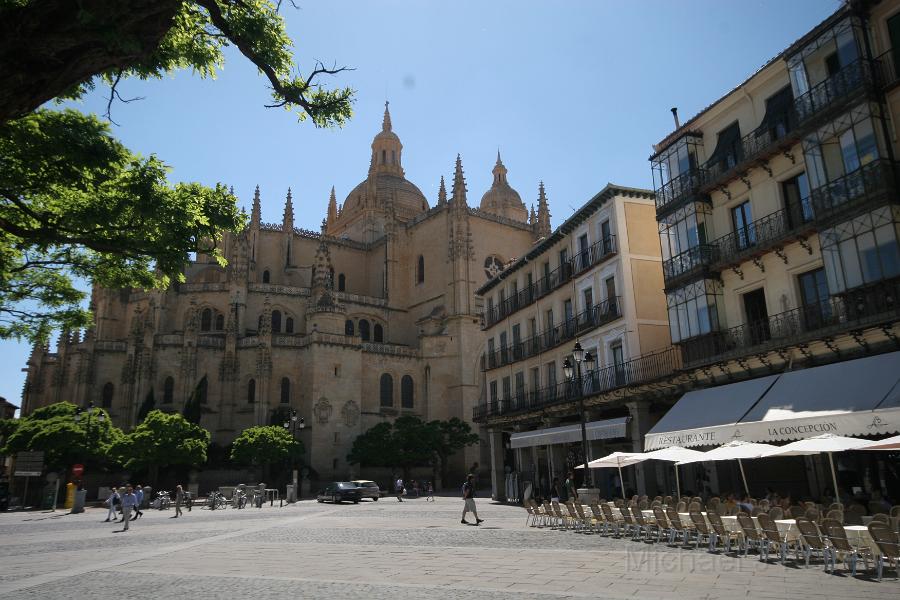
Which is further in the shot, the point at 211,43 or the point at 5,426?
the point at 5,426

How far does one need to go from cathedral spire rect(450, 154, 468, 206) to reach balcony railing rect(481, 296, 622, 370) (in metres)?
24.9

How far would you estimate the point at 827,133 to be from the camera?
15898 millimetres

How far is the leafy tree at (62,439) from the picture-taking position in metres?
35.9

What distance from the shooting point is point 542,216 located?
65125mm

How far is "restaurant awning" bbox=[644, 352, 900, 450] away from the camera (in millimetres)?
12547

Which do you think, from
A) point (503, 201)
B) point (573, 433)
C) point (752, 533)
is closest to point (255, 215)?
point (503, 201)

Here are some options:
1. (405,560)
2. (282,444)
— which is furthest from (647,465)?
(282,444)

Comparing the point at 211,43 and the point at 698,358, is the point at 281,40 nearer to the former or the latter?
the point at 211,43

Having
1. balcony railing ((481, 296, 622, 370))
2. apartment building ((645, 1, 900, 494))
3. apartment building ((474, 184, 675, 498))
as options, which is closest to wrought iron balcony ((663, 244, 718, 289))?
apartment building ((645, 1, 900, 494))

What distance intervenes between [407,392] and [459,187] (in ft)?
59.0

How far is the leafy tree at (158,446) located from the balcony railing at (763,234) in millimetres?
30442

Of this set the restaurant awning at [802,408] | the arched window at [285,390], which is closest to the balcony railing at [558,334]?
the restaurant awning at [802,408]

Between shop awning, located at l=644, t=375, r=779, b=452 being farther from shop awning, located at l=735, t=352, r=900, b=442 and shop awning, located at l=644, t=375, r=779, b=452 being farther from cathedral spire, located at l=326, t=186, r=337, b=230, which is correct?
cathedral spire, located at l=326, t=186, r=337, b=230

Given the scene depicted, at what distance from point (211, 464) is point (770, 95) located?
39.3 metres
